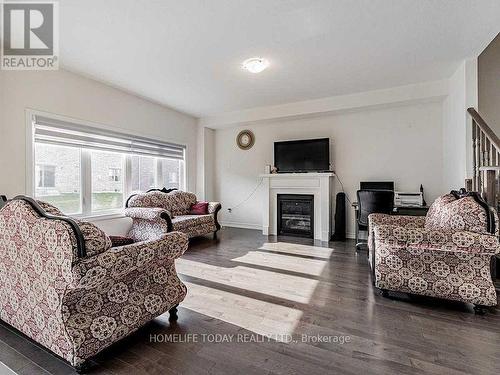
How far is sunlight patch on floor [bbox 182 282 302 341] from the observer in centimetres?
187

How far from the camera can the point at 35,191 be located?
131 inches

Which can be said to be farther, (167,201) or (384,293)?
(167,201)

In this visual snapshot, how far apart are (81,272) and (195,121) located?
517 centimetres

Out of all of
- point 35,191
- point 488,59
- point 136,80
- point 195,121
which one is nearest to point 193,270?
point 35,191

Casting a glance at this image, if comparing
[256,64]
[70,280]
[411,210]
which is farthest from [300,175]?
[70,280]

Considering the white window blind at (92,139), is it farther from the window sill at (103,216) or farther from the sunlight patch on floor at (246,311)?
the sunlight patch on floor at (246,311)

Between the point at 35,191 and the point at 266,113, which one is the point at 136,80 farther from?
the point at 266,113

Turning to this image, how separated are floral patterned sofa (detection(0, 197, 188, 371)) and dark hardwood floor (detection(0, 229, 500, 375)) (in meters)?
0.18

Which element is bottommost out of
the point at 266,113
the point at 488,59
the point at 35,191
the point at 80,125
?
the point at 35,191

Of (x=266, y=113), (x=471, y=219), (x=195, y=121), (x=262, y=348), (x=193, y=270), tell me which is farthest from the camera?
(x=195, y=121)

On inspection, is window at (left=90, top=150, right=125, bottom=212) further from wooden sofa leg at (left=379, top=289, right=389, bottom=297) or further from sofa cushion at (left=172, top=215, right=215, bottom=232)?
wooden sofa leg at (left=379, top=289, right=389, bottom=297)

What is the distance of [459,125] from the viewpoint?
3.54 metres

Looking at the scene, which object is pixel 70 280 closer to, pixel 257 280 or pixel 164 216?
pixel 257 280

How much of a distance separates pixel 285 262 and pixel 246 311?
134 centimetres
